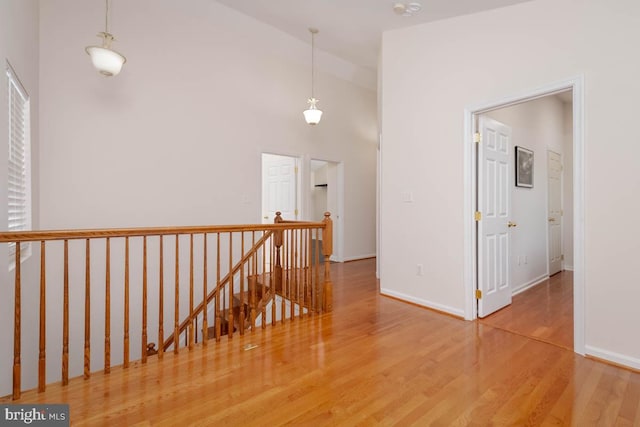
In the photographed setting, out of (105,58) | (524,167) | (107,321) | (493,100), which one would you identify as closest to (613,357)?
(493,100)

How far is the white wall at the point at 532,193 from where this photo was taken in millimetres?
4035

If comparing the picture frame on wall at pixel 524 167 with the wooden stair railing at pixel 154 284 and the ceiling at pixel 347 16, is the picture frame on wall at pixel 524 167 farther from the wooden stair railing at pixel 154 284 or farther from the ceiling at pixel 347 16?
the wooden stair railing at pixel 154 284

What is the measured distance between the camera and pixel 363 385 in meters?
1.93

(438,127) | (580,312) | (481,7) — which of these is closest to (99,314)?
(438,127)

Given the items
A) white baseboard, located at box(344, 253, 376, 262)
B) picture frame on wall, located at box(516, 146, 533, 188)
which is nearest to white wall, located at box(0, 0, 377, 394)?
white baseboard, located at box(344, 253, 376, 262)

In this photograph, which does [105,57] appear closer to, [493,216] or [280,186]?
[280,186]

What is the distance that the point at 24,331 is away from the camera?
266 centimetres

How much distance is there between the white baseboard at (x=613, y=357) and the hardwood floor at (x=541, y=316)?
152 mm

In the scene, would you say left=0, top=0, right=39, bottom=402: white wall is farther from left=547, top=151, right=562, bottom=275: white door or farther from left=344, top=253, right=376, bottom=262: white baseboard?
left=547, top=151, right=562, bottom=275: white door

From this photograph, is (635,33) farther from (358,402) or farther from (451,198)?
(358,402)

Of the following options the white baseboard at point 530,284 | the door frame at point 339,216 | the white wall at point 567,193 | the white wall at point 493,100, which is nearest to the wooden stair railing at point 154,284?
the white wall at point 493,100

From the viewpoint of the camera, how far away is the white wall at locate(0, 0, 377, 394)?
315 cm

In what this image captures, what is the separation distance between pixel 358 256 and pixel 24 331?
4844 mm
